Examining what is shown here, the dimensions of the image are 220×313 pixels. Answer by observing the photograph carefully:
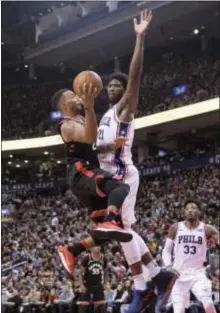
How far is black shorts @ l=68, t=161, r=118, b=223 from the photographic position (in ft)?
17.3

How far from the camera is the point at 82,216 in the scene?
25688mm

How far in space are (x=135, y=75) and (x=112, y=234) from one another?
132 cm

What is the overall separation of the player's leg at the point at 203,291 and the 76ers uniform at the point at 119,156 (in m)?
2.80

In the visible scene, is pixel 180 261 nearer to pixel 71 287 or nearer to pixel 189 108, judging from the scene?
pixel 71 287

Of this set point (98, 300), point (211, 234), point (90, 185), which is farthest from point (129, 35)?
point (90, 185)

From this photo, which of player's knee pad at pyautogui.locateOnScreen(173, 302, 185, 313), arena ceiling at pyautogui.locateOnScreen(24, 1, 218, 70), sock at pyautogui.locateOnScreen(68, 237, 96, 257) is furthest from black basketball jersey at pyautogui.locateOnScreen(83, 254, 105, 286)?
arena ceiling at pyautogui.locateOnScreen(24, 1, 218, 70)

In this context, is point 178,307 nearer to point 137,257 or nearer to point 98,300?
point 137,257

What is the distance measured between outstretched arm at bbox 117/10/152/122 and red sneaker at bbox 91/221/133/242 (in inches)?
38.2

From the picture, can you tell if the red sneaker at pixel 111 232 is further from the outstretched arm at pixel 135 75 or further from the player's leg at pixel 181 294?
the player's leg at pixel 181 294

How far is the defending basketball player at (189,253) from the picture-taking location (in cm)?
809

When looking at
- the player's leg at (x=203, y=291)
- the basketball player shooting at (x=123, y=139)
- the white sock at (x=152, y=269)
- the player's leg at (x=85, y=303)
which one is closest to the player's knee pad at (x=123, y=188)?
the basketball player shooting at (x=123, y=139)

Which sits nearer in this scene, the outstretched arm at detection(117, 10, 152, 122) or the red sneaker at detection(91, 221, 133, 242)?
the red sneaker at detection(91, 221, 133, 242)

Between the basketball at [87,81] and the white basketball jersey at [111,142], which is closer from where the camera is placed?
the basketball at [87,81]

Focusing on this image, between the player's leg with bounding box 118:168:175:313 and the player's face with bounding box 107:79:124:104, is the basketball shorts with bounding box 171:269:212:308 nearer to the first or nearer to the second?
the player's leg with bounding box 118:168:175:313
